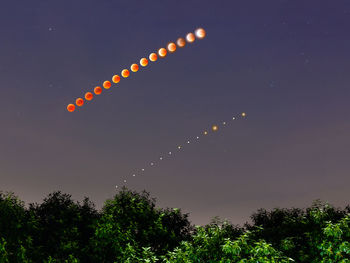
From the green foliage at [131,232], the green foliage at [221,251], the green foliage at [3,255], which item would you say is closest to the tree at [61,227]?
the green foliage at [131,232]

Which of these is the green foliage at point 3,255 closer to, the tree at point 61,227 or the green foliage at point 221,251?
the tree at point 61,227

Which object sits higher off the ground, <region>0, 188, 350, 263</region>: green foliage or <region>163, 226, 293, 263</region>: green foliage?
<region>0, 188, 350, 263</region>: green foliage

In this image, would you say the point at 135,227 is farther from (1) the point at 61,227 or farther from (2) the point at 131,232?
(1) the point at 61,227

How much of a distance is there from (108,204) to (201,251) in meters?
7.84

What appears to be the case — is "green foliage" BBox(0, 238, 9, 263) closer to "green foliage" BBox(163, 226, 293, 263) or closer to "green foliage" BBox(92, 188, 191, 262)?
"green foliage" BBox(92, 188, 191, 262)

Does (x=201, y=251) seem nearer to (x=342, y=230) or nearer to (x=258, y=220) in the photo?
(x=342, y=230)

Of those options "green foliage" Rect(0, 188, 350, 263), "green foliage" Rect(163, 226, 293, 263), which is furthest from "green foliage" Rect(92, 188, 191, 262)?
"green foliage" Rect(163, 226, 293, 263)

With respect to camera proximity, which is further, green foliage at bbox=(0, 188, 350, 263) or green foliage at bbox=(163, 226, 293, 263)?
green foliage at bbox=(0, 188, 350, 263)

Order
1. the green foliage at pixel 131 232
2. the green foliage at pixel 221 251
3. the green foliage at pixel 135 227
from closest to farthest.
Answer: the green foliage at pixel 221 251
the green foliage at pixel 131 232
the green foliage at pixel 135 227

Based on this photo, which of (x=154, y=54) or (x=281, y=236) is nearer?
(x=154, y=54)

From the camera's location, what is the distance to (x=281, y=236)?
2528 centimetres

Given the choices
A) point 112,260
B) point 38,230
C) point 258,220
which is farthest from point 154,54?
point 258,220

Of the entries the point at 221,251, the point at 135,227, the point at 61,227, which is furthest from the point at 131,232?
the point at 221,251

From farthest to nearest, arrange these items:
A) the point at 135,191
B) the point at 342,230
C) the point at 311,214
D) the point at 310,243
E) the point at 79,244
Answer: the point at 135,191
the point at 79,244
the point at 311,214
the point at 310,243
the point at 342,230
